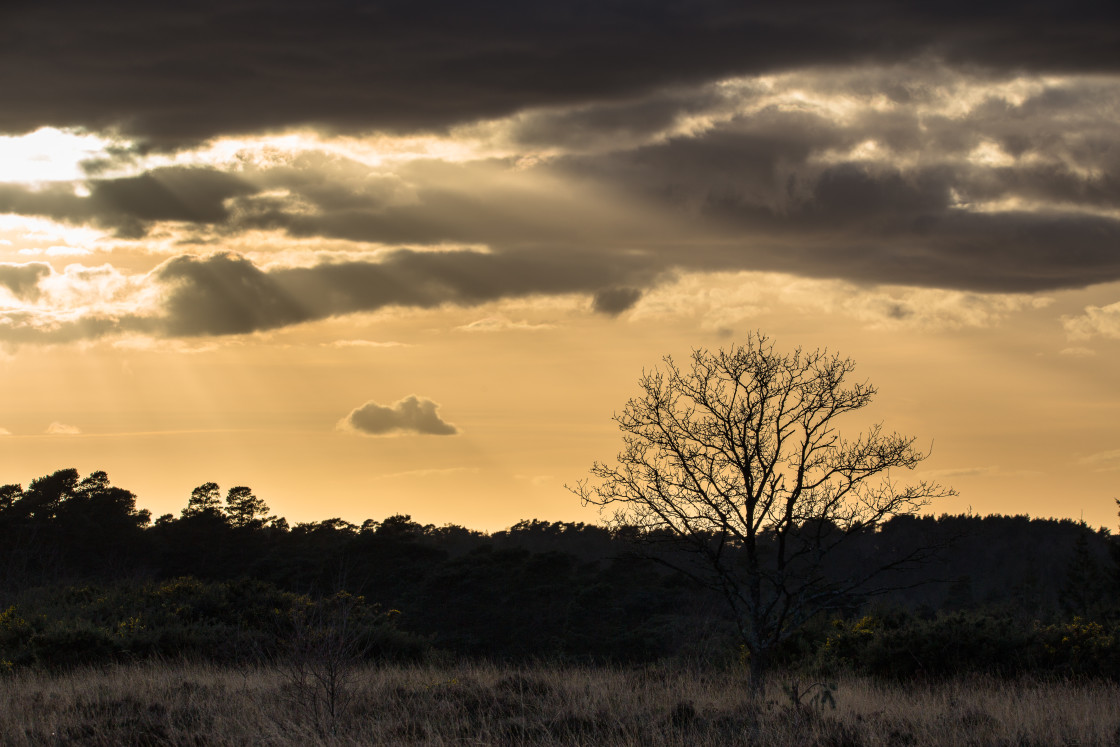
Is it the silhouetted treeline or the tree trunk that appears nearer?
the tree trunk

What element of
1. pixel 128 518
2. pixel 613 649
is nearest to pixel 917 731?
pixel 613 649

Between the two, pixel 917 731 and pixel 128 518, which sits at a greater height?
pixel 128 518


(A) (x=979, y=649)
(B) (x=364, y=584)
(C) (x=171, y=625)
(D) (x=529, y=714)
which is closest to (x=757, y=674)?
(D) (x=529, y=714)

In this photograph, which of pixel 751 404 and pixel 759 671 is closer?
pixel 759 671

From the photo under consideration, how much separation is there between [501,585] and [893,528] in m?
40.0

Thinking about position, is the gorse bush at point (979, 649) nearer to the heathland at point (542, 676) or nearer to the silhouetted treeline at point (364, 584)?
the heathland at point (542, 676)

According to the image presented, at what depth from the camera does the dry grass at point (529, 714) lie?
39.4 ft

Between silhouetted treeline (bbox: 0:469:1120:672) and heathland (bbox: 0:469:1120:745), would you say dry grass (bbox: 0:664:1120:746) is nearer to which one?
heathland (bbox: 0:469:1120:745)

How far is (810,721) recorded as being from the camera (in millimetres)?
12805

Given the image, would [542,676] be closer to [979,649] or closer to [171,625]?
[979,649]

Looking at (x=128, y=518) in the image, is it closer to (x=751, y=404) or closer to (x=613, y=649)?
(x=613, y=649)

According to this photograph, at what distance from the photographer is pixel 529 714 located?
45.9 feet

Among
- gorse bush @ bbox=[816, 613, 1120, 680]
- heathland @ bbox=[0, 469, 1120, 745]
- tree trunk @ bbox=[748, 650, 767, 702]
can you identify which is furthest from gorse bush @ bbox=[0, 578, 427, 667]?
gorse bush @ bbox=[816, 613, 1120, 680]

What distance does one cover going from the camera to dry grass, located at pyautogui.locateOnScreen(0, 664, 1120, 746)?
1202 centimetres
